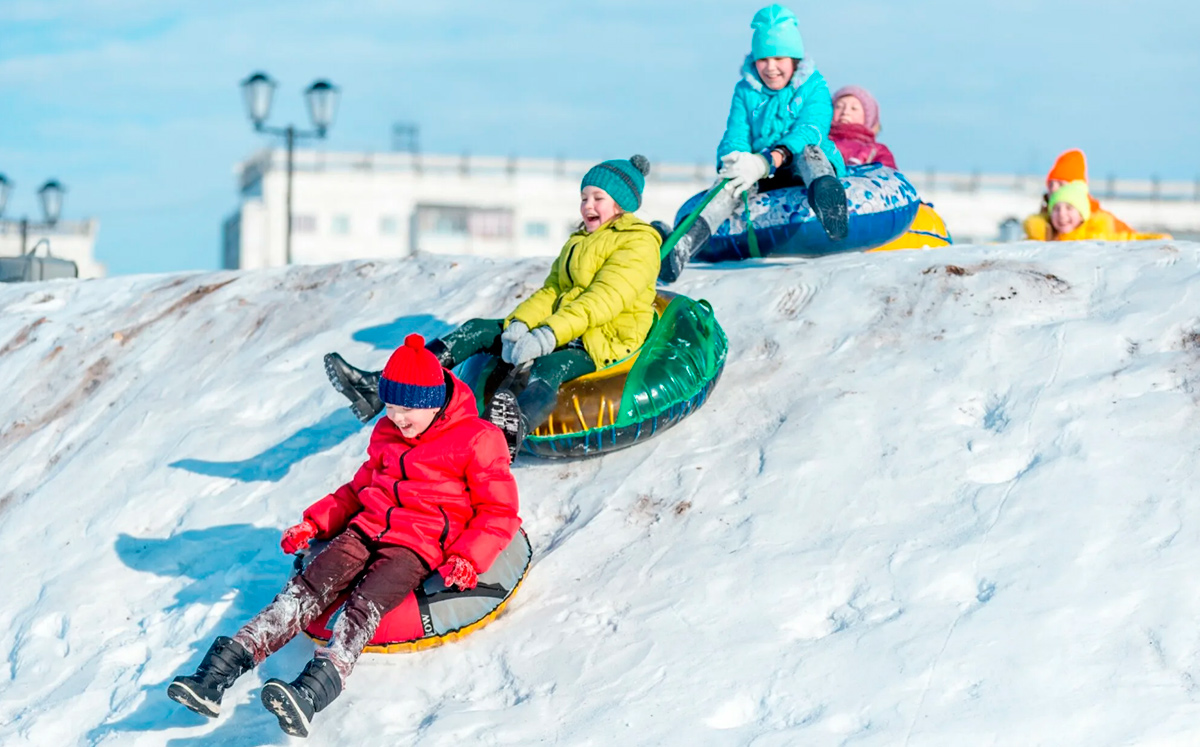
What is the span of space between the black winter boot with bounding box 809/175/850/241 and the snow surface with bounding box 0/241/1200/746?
0.92ft

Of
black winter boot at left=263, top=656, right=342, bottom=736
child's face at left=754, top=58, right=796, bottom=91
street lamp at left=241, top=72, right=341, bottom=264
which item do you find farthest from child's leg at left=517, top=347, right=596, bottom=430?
street lamp at left=241, top=72, right=341, bottom=264

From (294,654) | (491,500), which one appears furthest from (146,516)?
(491,500)

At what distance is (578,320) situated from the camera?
20.4 ft

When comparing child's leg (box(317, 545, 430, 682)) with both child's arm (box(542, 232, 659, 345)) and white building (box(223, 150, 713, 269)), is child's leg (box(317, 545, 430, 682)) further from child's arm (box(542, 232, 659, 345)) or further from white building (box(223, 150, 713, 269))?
white building (box(223, 150, 713, 269))

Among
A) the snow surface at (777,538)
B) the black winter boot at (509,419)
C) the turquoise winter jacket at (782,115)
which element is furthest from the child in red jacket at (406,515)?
the turquoise winter jacket at (782,115)

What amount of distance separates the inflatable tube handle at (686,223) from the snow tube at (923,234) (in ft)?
5.95

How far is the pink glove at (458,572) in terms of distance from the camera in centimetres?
494

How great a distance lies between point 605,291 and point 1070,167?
6445 millimetres

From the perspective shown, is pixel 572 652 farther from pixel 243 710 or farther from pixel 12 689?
pixel 12 689

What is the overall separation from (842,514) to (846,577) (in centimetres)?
45

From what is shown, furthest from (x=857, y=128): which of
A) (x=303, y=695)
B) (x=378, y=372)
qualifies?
(x=303, y=695)

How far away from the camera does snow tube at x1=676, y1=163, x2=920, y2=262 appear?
867 cm

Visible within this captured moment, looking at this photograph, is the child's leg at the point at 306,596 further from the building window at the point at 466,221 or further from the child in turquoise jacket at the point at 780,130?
the building window at the point at 466,221

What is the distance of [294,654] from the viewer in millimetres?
5332
